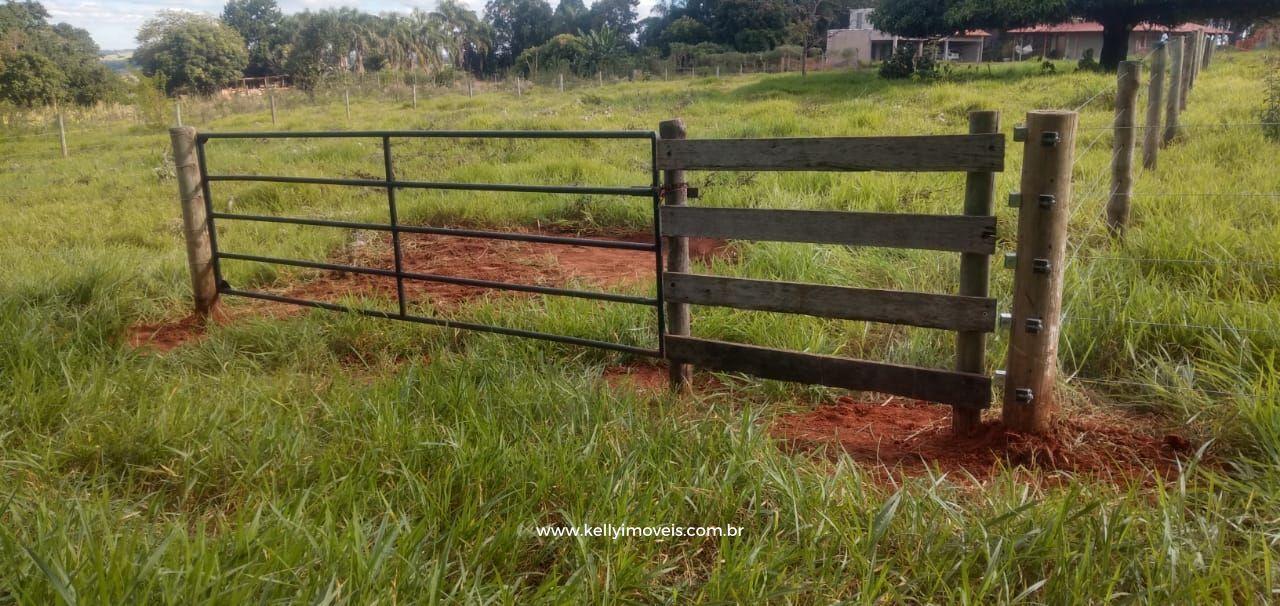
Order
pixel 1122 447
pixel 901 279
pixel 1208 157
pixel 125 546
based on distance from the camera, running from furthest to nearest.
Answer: pixel 1208 157 → pixel 901 279 → pixel 1122 447 → pixel 125 546

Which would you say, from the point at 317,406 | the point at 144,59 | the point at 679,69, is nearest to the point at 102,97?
the point at 144,59

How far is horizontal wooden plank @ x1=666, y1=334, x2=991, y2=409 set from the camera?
336 cm

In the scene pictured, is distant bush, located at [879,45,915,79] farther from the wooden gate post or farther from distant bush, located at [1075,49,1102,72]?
the wooden gate post

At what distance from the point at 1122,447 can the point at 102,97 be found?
41.7 meters

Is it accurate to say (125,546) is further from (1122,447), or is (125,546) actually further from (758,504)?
(1122,447)

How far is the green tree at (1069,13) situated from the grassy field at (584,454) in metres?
20.6

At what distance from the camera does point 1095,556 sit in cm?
235

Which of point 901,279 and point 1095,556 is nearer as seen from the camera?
point 1095,556

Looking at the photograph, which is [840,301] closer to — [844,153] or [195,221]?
[844,153]

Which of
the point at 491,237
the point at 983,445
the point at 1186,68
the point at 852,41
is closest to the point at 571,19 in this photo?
the point at 852,41

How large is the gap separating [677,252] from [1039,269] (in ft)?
4.89

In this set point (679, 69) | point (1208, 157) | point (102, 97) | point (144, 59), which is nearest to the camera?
point (1208, 157)

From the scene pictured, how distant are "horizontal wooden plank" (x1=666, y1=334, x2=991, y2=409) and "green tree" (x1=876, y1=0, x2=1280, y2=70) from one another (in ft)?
76.4

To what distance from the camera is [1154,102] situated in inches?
249
